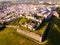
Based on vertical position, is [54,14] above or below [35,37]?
below

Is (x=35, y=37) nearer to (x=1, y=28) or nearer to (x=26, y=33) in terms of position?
(x=26, y=33)

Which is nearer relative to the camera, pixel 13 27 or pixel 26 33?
pixel 26 33

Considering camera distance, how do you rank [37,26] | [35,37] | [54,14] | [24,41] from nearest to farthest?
[24,41] → [35,37] → [37,26] → [54,14]

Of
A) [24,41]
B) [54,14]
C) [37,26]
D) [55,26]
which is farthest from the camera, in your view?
[54,14]

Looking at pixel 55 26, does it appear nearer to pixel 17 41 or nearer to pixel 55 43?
pixel 55 43

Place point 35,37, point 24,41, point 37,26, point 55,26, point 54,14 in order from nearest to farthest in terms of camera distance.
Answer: point 24,41
point 35,37
point 37,26
point 55,26
point 54,14

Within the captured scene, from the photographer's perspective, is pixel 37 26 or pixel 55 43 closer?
pixel 55 43

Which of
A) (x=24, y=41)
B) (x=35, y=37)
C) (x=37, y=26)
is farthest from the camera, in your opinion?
(x=37, y=26)

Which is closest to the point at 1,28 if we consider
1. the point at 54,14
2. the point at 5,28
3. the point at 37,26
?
the point at 5,28

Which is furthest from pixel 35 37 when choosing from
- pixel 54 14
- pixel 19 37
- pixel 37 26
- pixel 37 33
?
pixel 54 14
